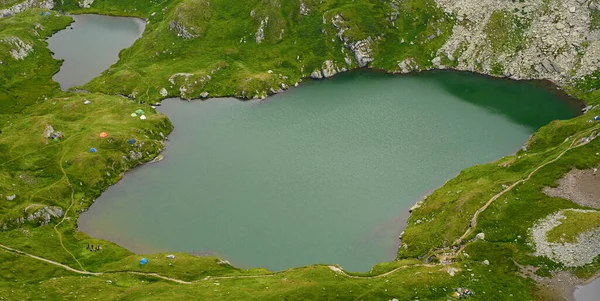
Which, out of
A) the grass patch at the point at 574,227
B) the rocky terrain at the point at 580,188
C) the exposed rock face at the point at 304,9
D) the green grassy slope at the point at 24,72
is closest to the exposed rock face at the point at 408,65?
the exposed rock face at the point at 304,9

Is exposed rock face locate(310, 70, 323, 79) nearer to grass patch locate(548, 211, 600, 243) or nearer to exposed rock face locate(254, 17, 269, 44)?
exposed rock face locate(254, 17, 269, 44)

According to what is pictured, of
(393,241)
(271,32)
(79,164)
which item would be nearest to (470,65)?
(271,32)

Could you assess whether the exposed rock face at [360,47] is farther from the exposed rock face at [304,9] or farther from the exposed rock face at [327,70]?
the exposed rock face at [304,9]

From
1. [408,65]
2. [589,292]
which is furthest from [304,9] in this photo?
[589,292]

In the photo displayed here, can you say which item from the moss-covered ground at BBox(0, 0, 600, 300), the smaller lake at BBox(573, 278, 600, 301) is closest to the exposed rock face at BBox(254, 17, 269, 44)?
the moss-covered ground at BBox(0, 0, 600, 300)

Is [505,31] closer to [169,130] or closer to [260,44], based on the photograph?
[260,44]
